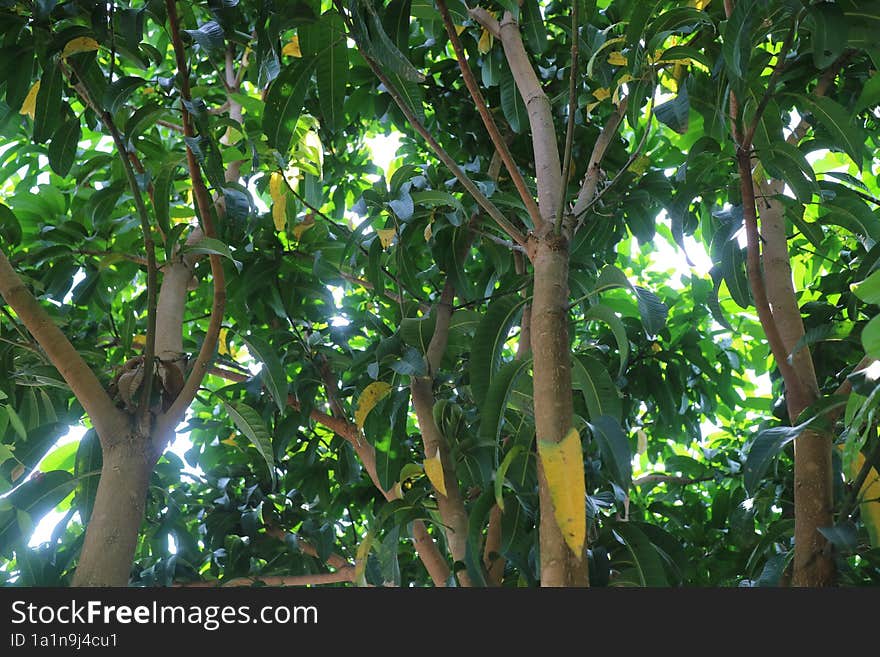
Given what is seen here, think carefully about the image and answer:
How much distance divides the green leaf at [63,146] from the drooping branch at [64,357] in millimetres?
284

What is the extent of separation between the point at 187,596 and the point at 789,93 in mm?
1156

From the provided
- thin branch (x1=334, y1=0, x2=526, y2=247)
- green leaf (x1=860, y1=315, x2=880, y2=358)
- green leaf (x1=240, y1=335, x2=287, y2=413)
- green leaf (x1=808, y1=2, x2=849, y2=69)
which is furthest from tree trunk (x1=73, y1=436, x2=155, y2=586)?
green leaf (x1=808, y1=2, x2=849, y2=69)

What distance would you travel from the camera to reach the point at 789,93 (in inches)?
57.4

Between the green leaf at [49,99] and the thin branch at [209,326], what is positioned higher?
the green leaf at [49,99]

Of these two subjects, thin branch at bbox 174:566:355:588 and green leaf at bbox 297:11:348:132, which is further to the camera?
thin branch at bbox 174:566:355:588

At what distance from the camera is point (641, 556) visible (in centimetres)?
144

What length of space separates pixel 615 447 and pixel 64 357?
817 millimetres

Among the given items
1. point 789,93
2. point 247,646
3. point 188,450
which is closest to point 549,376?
point 247,646

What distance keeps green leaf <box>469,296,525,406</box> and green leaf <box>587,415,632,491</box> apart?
0.86 feet

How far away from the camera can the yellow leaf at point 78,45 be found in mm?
1447

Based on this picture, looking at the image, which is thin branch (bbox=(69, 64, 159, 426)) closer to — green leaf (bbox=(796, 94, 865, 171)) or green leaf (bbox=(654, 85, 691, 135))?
green leaf (bbox=(654, 85, 691, 135))

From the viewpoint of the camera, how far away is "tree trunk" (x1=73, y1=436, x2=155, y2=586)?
128cm

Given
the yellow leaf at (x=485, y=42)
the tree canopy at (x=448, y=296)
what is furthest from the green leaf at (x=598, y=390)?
the yellow leaf at (x=485, y=42)

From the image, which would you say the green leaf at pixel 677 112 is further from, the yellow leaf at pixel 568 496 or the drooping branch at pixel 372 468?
the drooping branch at pixel 372 468
